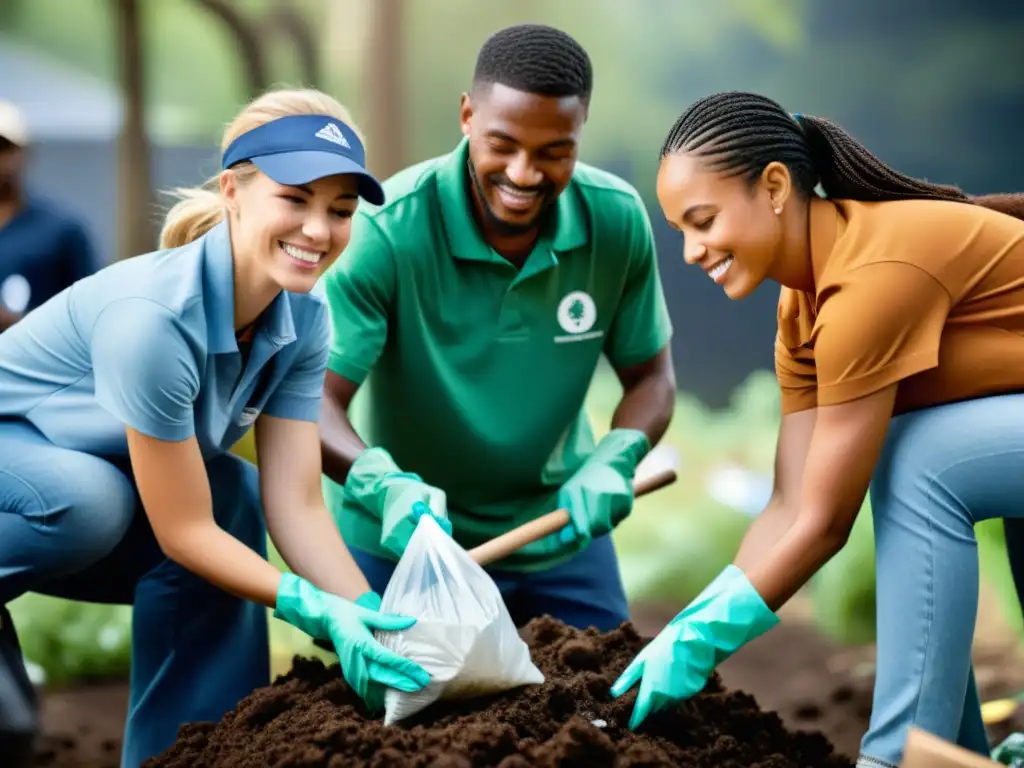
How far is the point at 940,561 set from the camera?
5.92ft

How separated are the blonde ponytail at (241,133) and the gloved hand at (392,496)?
519mm

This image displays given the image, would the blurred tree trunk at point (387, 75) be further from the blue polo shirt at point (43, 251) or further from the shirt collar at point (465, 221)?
the shirt collar at point (465, 221)

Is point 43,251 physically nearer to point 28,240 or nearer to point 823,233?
point 28,240

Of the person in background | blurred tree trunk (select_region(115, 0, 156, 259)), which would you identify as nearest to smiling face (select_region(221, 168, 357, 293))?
A: the person in background

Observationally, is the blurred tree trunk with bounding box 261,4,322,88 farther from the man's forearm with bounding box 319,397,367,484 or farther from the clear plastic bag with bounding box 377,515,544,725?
the clear plastic bag with bounding box 377,515,544,725

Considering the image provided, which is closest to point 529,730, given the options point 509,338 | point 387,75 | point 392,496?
point 392,496

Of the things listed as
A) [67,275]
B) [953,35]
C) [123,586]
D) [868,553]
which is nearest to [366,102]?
[67,275]

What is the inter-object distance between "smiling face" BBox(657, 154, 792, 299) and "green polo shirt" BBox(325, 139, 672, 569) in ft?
1.87

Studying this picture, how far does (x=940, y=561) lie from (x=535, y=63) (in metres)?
1.09

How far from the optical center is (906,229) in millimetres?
1784

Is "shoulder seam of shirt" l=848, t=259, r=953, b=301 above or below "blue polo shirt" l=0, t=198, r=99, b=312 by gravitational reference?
above

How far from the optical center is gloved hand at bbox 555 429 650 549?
7.43 feet

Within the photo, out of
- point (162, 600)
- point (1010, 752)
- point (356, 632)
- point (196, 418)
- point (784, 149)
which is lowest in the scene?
point (1010, 752)

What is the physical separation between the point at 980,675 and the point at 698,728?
181cm
